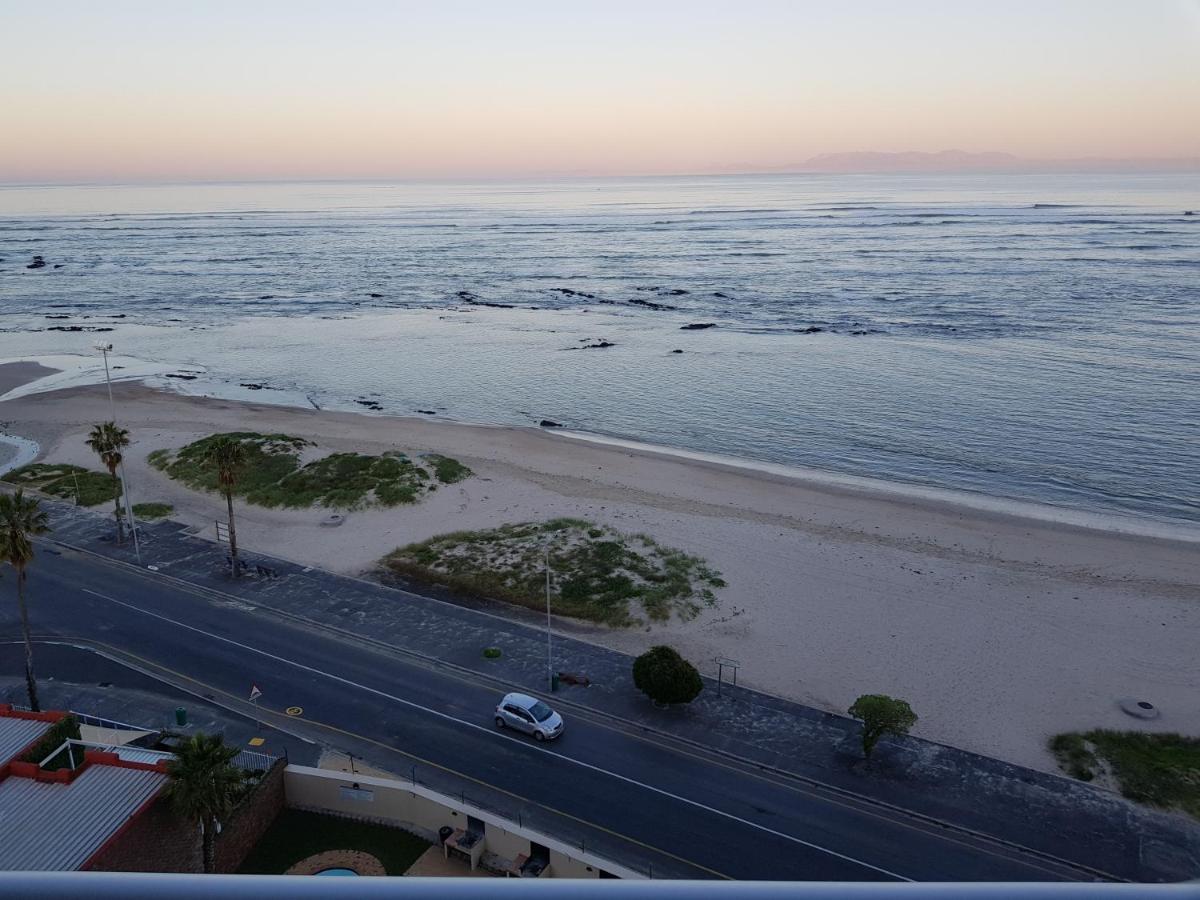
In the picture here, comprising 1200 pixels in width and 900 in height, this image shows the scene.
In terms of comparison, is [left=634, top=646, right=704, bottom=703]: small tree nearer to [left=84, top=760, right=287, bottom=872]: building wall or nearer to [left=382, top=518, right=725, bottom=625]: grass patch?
[left=382, top=518, right=725, bottom=625]: grass patch

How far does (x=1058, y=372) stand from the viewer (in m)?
67.8

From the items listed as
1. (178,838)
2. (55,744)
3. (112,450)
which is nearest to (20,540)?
(55,744)

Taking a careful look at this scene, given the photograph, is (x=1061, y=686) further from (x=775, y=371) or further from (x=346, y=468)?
(x=775, y=371)

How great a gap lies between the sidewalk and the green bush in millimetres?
10819

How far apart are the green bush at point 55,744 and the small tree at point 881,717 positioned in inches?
831

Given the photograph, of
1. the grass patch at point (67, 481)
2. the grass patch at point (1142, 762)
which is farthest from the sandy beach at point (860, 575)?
the grass patch at point (67, 481)

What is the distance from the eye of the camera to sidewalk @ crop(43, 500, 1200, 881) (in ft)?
74.0

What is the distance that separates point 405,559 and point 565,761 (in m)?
16.3

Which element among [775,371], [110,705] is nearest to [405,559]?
[110,705]

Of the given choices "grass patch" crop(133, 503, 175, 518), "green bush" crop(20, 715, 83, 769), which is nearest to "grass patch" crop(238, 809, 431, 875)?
"green bush" crop(20, 715, 83, 769)

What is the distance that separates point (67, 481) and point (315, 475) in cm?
1374

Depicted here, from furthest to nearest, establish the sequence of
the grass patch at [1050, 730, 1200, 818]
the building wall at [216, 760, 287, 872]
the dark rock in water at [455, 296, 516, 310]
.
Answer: the dark rock in water at [455, 296, 516, 310]
the grass patch at [1050, 730, 1200, 818]
the building wall at [216, 760, 287, 872]

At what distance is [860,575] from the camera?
3716 cm

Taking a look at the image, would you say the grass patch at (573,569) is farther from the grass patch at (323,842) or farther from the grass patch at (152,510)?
the grass patch at (152,510)
